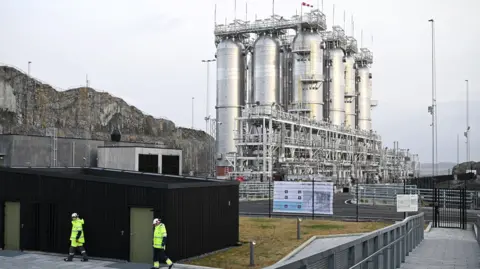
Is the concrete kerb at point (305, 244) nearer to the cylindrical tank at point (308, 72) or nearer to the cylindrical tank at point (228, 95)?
the cylindrical tank at point (228, 95)

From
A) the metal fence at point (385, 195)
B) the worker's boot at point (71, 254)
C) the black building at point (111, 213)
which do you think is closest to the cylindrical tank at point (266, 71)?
the metal fence at point (385, 195)

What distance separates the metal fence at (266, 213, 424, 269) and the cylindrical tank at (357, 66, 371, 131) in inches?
3131

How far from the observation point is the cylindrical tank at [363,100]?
97188 millimetres

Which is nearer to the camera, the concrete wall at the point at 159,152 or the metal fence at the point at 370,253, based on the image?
the metal fence at the point at 370,253

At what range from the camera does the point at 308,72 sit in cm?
6969

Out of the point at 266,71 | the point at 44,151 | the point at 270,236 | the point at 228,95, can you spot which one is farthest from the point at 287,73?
the point at 270,236

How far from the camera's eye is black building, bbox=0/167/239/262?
18.3 meters

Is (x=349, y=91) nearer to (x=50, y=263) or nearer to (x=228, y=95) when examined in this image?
(x=228, y=95)

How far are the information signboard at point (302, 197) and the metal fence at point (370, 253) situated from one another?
43.8ft

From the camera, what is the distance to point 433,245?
846 inches

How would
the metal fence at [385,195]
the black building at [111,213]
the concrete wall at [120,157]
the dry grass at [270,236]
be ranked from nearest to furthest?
the black building at [111,213]
the dry grass at [270,236]
the concrete wall at [120,157]
the metal fence at [385,195]

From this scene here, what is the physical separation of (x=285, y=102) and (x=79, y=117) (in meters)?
35.6

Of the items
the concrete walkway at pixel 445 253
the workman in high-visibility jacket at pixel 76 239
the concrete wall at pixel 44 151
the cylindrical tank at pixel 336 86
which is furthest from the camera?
the cylindrical tank at pixel 336 86

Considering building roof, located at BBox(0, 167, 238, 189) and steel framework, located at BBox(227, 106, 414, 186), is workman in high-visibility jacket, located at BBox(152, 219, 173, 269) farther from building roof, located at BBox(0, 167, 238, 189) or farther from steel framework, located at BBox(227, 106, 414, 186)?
steel framework, located at BBox(227, 106, 414, 186)
